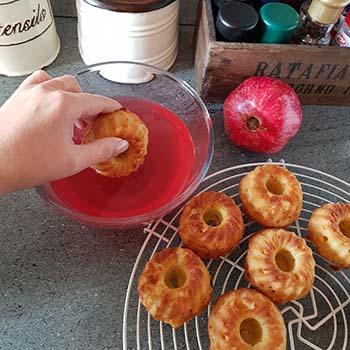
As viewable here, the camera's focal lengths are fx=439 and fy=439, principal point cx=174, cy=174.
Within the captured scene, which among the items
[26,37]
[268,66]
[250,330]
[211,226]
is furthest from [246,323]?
[26,37]

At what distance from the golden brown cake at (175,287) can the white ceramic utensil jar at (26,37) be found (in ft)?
1.37

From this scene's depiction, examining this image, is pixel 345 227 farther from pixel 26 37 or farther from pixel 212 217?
pixel 26 37

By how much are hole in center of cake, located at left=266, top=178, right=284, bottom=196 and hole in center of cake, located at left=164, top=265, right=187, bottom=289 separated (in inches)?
7.1

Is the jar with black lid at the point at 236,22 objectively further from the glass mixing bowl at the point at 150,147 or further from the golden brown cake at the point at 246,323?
the golden brown cake at the point at 246,323

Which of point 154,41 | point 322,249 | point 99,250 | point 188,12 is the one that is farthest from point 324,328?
point 188,12

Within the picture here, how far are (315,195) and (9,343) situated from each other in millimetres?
492

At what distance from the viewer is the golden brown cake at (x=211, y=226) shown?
572 millimetres

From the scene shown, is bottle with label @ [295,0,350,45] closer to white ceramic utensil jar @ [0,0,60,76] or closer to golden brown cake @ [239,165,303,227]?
golden brown cake @ [239,165,303,227]

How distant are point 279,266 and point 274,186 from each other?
117 mm

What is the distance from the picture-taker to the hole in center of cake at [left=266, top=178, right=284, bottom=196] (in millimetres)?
630

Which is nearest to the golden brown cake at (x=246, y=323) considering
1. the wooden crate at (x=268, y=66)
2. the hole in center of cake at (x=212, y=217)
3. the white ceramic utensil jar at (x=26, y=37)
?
the hole in center of cake at (x=212, y=217)

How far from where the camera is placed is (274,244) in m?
0.57

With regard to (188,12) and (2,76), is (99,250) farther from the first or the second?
(188,12)

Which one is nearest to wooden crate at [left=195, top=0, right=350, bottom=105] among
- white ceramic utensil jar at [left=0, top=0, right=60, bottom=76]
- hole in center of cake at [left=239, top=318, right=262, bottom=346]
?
white ceramic utensil jar at [left=0, top=0, right=60, bottom=76]
